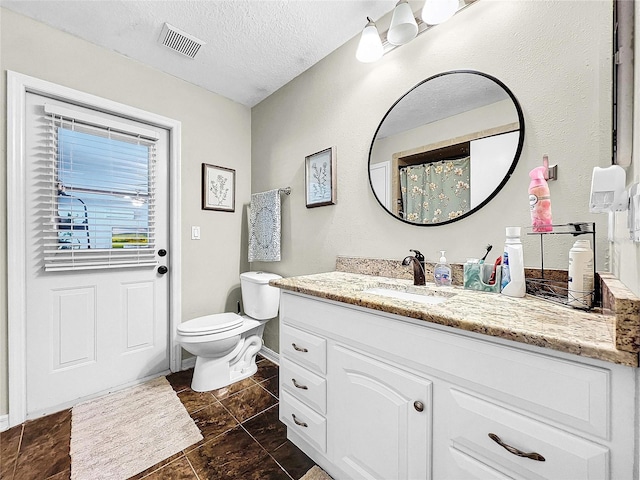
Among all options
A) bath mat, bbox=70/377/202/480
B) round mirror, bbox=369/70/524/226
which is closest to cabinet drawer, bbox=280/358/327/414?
bath mat, bbox=70/377/202/480

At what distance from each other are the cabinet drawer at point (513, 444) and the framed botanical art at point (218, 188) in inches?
87.0

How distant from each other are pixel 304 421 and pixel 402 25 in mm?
1936

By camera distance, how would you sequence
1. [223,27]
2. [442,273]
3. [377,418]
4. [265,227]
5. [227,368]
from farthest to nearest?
[265,227]
[227,368]
[223,27]
[442,273]
[377,418]

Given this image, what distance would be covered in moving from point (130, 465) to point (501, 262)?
1900 mm

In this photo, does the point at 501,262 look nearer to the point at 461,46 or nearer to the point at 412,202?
the point at 412,202

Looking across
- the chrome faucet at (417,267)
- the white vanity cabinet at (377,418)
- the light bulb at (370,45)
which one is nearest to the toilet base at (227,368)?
the white vanity cabinet at (377,418)

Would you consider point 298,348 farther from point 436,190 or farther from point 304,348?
point 436,190

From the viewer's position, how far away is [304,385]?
1253 millimetres

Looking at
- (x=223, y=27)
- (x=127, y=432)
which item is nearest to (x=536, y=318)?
(x=127, y=432)

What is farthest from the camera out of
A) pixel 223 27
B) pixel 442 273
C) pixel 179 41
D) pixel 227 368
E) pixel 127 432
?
pixel 227 368

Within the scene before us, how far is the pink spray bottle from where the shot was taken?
99 centimetres

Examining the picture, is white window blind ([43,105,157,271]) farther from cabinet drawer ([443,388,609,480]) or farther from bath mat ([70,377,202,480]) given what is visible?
cabinet drawer ([443,388,609,480])

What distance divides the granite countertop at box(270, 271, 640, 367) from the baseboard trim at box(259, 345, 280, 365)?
1.43 meters

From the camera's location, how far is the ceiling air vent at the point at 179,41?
169cm
